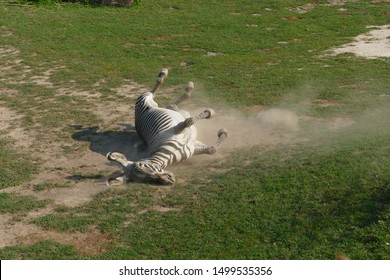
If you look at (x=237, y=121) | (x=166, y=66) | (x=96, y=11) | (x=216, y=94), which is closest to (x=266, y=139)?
(x=237, y=121)

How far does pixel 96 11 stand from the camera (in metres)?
22.3

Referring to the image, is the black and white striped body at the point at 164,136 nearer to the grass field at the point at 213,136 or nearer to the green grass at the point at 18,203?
the grass field at the point at 213,136

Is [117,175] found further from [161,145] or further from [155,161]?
[161,145]

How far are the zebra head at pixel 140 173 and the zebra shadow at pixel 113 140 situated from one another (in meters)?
1.14

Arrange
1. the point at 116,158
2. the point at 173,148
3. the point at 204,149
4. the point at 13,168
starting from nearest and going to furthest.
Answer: the point at 116,158
the point at 173,148
the point at 204,149
the point at 13,168

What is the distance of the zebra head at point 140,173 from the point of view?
29.7 ft

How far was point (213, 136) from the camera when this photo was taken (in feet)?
36.4

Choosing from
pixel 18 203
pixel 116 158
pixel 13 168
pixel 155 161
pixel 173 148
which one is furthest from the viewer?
pixel 13 168

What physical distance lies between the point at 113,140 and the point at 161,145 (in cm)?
175

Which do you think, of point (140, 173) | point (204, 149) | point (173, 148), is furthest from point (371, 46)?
point (140, 173)

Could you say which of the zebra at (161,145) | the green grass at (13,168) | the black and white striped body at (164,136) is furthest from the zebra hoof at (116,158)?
the green grass at (13,168)

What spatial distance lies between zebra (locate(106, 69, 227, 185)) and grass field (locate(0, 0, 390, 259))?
7.9 inches

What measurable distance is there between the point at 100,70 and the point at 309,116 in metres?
6.07

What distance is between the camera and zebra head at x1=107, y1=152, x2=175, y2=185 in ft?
29.7
